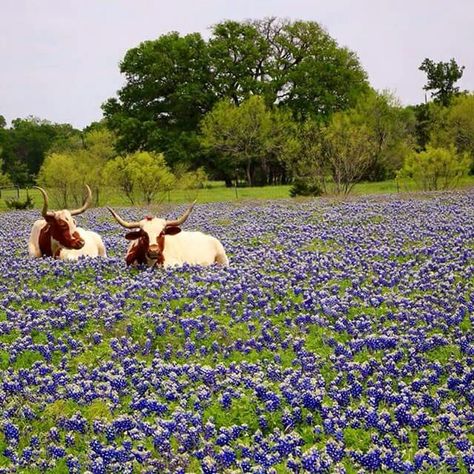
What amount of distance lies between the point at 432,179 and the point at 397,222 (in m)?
22.7

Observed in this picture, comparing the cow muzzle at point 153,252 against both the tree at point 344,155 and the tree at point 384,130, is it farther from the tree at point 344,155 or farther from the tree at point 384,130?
the tree at point 384,130

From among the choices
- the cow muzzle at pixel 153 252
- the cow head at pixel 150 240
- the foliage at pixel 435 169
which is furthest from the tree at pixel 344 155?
the cow muzzle at pixel 153 252

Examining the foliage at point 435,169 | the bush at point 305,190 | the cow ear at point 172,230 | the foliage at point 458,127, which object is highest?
the foliage at point 458,127

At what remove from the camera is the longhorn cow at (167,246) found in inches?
462

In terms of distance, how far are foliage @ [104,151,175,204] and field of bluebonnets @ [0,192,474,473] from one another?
1131 inches

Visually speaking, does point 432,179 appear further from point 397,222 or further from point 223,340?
point 223,340

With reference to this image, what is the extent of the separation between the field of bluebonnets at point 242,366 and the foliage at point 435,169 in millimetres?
28661

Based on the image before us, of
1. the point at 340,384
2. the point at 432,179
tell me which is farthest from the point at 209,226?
the point at 432,179

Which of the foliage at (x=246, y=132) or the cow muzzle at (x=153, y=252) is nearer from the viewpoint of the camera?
the cow muzzle at (x=153, y=252)

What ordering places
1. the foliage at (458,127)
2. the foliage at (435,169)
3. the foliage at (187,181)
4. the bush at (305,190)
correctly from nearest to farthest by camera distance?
the bush at (305,190)
the foliage at (435,169)
the foliage at (187,181)
the foliage at (458,127)

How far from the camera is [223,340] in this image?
7445 mm

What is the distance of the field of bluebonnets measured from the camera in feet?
16.0

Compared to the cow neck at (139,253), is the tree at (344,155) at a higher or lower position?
higher

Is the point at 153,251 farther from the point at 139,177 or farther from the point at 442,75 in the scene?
the point at 442,75
